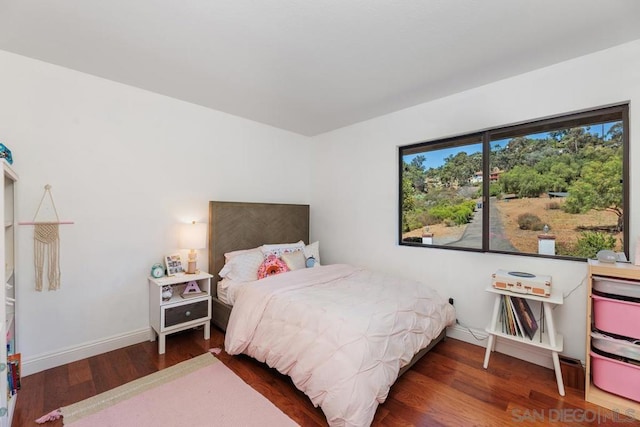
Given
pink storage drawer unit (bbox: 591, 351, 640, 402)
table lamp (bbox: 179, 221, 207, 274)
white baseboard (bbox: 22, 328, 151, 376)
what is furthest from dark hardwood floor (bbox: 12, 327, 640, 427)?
table lamp (bbox: 179, 221, 207, 274)

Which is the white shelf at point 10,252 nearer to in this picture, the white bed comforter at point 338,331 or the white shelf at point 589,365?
the white bed comforter at point 338,331

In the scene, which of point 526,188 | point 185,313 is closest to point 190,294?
point 185,313

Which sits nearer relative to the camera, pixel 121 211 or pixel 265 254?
pixel 121 211

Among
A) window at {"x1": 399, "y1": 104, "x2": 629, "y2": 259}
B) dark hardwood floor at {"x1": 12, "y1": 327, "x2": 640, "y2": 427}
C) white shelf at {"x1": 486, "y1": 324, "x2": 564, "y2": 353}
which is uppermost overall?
window at {"x1": 399, "y1": 104, "x2": 629, "y2": 259}

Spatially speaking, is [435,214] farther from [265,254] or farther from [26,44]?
[26,44]

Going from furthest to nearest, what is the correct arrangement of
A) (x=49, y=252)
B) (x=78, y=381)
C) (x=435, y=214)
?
1. (x=435, y=214)
2. (x=49, y=252)
3. (x=78, y=381)

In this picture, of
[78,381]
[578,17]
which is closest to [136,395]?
[78,381]

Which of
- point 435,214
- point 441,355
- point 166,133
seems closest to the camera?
point 441,355

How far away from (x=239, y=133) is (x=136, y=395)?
281cm

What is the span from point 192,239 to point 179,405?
1.47 metres

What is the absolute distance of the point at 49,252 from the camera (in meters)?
2.25

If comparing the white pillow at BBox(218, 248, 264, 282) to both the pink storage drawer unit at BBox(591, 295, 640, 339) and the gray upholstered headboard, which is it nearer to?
the gray upholstered headboard

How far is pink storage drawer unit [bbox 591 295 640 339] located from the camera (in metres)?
1.74

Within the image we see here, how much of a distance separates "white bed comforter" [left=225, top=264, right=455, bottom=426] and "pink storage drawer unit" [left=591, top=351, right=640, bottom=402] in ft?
3.30
